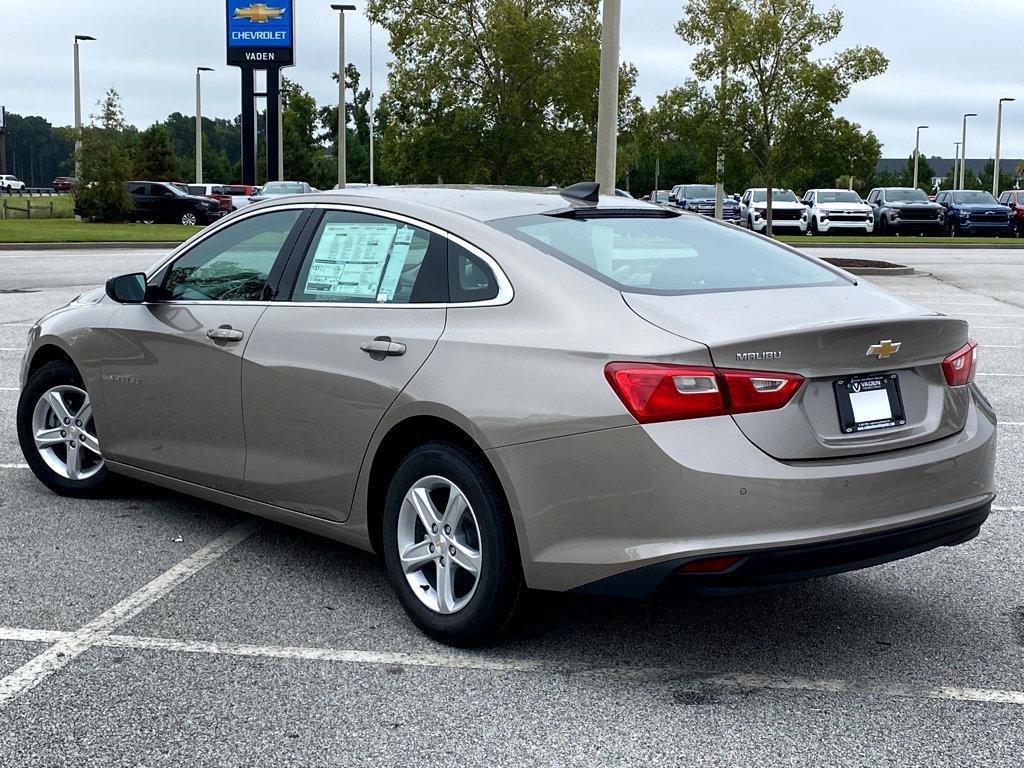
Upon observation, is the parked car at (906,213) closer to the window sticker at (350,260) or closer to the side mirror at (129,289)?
the side mirror at (129,289)

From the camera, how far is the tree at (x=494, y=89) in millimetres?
33844

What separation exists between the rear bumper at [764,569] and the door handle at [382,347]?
107cm

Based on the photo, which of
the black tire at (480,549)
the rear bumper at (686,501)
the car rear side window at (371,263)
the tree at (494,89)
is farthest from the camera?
the tree at (494,89)

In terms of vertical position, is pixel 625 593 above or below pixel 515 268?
below

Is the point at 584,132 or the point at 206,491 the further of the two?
the point at 584,132

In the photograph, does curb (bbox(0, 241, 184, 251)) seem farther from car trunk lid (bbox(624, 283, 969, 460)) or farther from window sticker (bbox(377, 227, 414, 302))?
car trunk lid (bbox(624, 283, 969, 460))

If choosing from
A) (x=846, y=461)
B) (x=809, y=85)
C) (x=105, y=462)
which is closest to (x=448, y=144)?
(x=809, y=85)

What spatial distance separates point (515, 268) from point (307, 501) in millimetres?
1264

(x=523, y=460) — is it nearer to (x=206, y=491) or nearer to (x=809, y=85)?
(x=206, y=491)

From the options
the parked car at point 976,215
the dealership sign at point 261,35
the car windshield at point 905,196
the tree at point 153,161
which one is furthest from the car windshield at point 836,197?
the dealership sign at point 261,35

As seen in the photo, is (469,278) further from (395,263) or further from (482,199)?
(482,199)

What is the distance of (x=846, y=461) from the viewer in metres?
3.92

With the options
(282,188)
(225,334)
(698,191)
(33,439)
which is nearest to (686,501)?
(225,334)

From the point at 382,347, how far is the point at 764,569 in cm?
154
